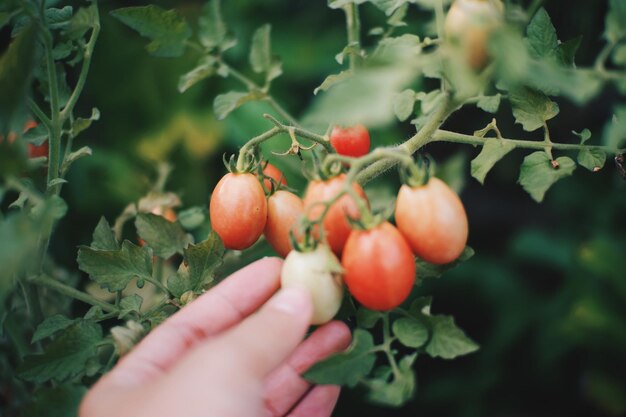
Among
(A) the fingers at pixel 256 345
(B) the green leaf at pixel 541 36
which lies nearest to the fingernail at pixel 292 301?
(A) the fingers at pixel 256 345

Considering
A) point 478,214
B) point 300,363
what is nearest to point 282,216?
point 300,363

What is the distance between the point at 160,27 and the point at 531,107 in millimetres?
406

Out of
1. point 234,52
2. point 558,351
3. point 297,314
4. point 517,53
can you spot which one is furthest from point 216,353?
point 234,52

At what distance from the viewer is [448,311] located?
1466mm

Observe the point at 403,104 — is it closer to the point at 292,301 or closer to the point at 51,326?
the point at 292,301

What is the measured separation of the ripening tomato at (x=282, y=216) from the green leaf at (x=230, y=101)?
0.37ft

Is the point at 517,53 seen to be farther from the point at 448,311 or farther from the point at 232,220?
the point at 448,311

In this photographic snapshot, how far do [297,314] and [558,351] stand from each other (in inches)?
36.9

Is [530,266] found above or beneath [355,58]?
beneath

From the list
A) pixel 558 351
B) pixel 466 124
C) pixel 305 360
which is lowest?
pixel 558 351

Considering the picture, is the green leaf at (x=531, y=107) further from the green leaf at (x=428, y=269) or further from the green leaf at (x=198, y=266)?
the green leaf at (x=198, y=266)

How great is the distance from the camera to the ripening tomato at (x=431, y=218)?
0.55 meters

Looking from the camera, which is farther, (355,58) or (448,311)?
(448,311)

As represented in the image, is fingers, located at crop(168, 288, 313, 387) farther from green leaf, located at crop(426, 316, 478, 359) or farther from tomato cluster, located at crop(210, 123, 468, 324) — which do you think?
green leaf, located at crop(426, 316, 478, 359)
